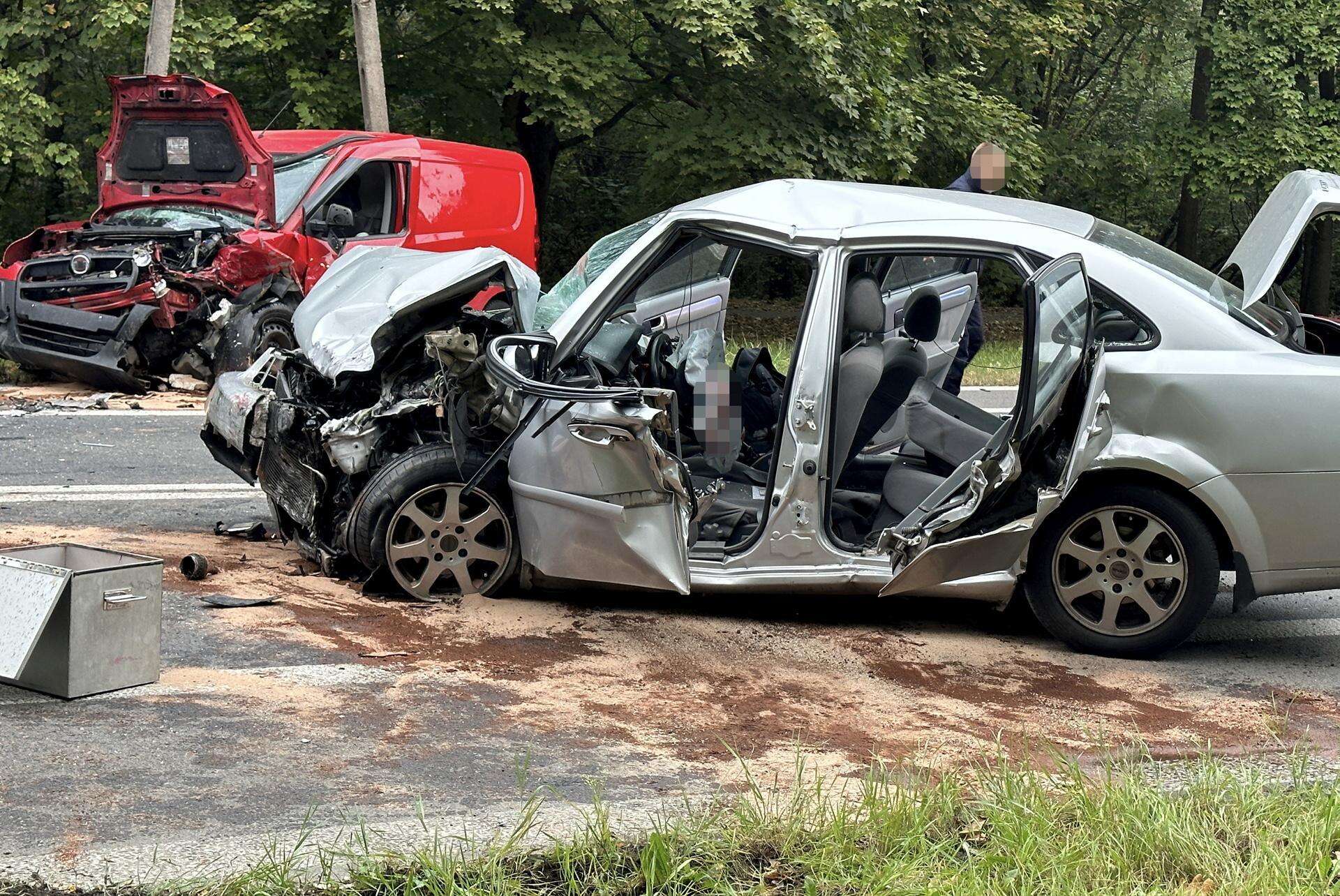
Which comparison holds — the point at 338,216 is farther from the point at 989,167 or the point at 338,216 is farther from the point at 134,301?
the point at 989,167

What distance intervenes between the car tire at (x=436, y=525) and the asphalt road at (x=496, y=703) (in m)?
0.16

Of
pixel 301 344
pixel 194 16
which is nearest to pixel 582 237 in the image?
pixel 194 16

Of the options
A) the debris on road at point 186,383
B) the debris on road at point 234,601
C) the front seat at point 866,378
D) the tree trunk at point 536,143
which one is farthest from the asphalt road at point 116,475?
the tree trunk at point 536,143

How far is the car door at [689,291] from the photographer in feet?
20.0

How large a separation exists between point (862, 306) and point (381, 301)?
2.05 metres

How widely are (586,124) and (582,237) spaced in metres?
7.24

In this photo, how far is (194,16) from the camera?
17.9 metres

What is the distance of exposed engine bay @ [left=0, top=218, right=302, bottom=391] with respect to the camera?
36.5 ft

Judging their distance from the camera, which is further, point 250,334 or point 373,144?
point 373,144

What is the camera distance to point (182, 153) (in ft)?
39.0

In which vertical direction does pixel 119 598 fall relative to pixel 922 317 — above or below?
below

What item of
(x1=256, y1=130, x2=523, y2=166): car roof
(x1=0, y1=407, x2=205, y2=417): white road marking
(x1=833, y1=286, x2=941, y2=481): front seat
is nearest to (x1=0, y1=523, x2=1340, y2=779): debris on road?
(x1=833, y1=286, x2=941, y2=481): front seat

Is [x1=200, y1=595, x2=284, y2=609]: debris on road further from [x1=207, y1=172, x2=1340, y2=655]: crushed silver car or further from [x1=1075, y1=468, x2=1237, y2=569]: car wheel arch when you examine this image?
[x1=1075, y1=468, x2=1237, y2=569]: car wheel arch

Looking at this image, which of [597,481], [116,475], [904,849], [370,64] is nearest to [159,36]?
[370,64]
